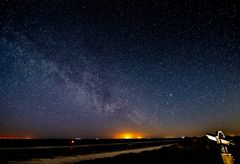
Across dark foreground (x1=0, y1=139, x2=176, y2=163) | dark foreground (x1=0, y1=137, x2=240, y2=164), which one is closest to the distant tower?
dark foreground (x1=0, y1=137, x2=240, y2=164)

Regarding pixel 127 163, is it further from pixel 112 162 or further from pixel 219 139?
pixel 219 139

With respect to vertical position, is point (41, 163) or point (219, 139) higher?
point (219, 139)

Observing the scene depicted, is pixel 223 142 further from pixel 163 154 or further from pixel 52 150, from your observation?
pixel 52 150

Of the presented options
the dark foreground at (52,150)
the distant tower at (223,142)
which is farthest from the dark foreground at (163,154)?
the distant tower at (223,142)

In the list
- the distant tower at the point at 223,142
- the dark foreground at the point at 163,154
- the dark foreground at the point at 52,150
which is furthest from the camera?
the dark foreground at the point at 52,150

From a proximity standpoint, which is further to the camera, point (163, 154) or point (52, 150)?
point (52, 150)

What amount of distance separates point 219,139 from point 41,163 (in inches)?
428

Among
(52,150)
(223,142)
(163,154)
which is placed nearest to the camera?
(223,142)

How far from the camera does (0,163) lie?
11.4 m

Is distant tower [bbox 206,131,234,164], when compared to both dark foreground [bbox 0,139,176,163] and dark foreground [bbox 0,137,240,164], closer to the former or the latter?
dark foreground [bbox 0,137,240,164]

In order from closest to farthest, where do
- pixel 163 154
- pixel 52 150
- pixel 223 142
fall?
pixel 223 142 < pixel 163 154 < pixel 52 150

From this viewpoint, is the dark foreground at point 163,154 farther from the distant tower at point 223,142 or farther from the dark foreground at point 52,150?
the distant tower at point 223,142

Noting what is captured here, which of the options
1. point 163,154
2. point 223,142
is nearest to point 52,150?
point 163,154

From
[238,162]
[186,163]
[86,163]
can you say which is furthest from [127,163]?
[238,162]
